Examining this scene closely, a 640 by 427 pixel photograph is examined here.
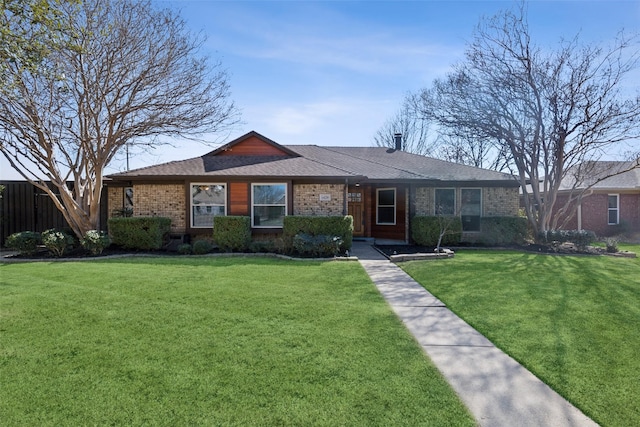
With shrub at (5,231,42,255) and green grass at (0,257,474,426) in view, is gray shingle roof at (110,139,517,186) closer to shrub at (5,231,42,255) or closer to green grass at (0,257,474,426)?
shrub at (5,231,42,255)

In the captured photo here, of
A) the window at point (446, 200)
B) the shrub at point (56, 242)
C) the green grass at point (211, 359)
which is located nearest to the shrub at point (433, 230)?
the window at point (446, 200)

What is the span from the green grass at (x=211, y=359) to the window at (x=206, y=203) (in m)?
5.74

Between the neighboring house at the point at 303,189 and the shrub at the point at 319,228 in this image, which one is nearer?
the shrub at the point at 319,228

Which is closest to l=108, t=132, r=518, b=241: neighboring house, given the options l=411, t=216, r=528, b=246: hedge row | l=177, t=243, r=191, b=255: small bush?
l=411, t=216, r=528, b=246: hedge row

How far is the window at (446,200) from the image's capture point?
1378 centimetres

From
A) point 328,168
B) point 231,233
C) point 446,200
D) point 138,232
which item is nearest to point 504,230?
point 446,200

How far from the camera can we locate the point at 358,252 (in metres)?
11.2

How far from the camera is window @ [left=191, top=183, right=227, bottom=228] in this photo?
11.8 meters

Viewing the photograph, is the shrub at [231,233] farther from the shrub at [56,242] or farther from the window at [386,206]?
the window at [386,206]

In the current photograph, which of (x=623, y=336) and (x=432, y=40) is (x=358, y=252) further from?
(x=623, y=336)

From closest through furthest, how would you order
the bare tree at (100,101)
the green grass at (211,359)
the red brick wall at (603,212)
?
the green grass at (211,359) < the bare tree at (100,101) < the red brick wall at (603,212)

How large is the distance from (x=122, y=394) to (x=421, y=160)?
52.1 feet

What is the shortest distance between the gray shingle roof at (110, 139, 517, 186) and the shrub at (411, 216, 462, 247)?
166 centimetres

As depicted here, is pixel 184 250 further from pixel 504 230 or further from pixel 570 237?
pixel 570 237
